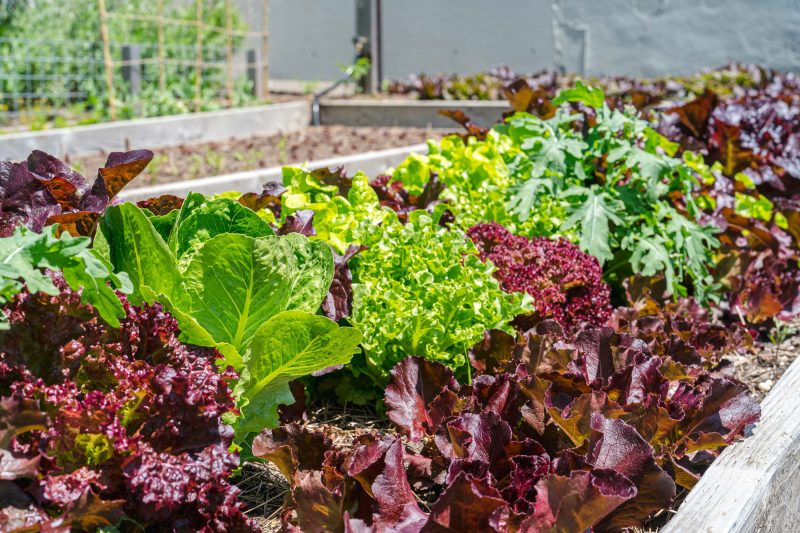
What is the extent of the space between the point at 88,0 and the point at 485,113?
22.2 feet

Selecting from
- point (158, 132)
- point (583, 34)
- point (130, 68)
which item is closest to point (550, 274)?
point (158, 132)

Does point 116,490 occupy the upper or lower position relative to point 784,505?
upper

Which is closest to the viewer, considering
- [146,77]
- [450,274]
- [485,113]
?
[450,274]

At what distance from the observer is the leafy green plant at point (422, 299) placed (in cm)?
237

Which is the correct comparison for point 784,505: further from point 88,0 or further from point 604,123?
point 88,0

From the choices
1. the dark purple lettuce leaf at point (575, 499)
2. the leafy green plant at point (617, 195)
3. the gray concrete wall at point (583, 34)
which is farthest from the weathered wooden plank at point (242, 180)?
the gray concrete wall at point (583, 34)

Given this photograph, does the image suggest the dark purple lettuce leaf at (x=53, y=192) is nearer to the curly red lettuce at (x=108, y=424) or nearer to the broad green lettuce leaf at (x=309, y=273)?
the curly red lettuce at (x=108, y=424)

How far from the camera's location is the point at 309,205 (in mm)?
2643

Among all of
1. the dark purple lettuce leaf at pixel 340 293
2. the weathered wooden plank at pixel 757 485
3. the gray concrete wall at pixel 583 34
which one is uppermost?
the gray concrete wall at pixel 583 34

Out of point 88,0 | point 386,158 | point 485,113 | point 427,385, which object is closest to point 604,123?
point 427,385

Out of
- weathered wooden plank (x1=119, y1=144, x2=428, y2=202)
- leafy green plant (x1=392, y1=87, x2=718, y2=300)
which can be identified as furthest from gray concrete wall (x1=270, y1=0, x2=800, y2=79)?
leafy green plant (x1=392, y1=87, x2=718, y2=300)

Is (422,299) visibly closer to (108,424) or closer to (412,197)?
(412,197)

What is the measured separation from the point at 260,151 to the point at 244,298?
571 centimetres

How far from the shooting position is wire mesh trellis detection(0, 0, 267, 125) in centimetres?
891
